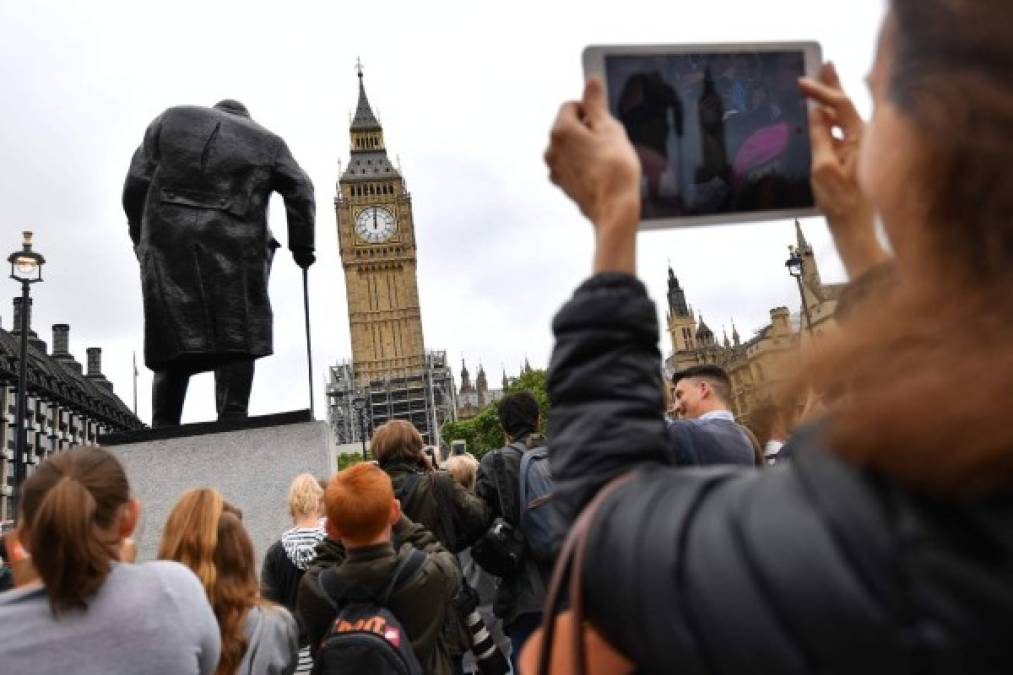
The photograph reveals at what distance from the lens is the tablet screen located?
3.75 feet

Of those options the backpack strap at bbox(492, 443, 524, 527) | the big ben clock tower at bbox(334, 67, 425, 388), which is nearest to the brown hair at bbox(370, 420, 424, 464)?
the backpack strap at bbox(492, 443, 524, 527)

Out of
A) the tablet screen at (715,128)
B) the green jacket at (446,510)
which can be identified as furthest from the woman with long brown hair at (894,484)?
the green jacket at (446,510)

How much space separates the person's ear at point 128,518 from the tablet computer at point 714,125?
168 cm

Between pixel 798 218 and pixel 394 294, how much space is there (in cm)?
9066

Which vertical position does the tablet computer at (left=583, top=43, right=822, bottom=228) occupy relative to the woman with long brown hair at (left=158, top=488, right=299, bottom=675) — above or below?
above

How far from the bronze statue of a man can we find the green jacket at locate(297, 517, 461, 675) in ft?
10.0

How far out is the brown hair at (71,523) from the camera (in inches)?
75.1

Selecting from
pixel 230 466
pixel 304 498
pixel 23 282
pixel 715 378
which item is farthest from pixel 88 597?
pixel 23 282

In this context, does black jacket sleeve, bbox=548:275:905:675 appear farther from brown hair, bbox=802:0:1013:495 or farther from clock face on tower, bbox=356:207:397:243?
clock face on tower, bbox=356:207:397:243

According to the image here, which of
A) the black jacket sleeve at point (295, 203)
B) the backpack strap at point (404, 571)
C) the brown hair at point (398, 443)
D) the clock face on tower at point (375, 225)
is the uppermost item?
the clock face on tower at point (375, 225)

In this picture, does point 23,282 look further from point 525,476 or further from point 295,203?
point 525,476

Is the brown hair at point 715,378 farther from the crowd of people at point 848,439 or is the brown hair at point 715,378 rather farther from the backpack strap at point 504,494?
the crowd of people at point 848,439

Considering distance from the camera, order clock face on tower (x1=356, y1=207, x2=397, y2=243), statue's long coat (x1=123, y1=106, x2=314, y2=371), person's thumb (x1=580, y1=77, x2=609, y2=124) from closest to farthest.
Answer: person's thumb (x1=580, y1=77, x2=609, y2=124) < statue's long coat (x1=123, y1=106, x2=314, y2=371) < clock face on tower (x1=356, y1=207, x2=397, y2=243)

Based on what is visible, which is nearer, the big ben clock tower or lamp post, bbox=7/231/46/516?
lamp post, bbox=7/231/46/516
